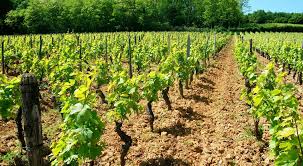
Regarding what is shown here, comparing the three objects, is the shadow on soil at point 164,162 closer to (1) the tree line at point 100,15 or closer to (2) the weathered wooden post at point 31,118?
(2) the weathered wooden post at point 31,118

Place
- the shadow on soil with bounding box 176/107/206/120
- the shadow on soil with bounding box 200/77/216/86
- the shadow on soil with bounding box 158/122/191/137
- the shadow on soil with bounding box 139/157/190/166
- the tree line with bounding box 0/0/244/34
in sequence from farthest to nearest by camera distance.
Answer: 1. the tree line with bounding box 0/0/244/34
2. the shadow on soil with bounding box 200/77/216/86
3. the shadow on soil with bounding box 176/107/206/120
4. the shadow on soil with bounding box 158/122/191/137
5. the shadow on soil with bounding box 139/157/190/166

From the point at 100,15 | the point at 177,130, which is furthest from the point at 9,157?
the point at 100,15

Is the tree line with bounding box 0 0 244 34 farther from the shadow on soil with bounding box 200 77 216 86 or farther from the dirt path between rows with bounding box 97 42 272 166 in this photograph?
the dirt path between rows with bounding box 97 42 272 166

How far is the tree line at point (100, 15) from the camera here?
53656 millimetres

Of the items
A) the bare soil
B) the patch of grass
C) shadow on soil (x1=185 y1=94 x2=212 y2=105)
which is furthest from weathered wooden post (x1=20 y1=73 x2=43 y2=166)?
shadow on soil (x1=185 y1=94 x2=212 y2=105)

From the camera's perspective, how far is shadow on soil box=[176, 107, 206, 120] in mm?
9641

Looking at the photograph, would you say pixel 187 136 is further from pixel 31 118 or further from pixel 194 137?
pixel 31 118

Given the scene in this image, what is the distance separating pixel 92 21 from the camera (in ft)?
191

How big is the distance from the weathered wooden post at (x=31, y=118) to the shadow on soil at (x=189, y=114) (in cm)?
561

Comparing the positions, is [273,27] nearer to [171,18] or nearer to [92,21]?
[171,18]

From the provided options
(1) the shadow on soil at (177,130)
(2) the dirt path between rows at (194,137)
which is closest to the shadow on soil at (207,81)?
(2) the dirt path between rows at (194,137)

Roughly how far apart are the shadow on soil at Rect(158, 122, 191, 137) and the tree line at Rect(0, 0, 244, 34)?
4745 centimetres

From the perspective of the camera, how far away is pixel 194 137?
8141 mm

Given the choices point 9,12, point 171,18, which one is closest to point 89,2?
point 9,12
